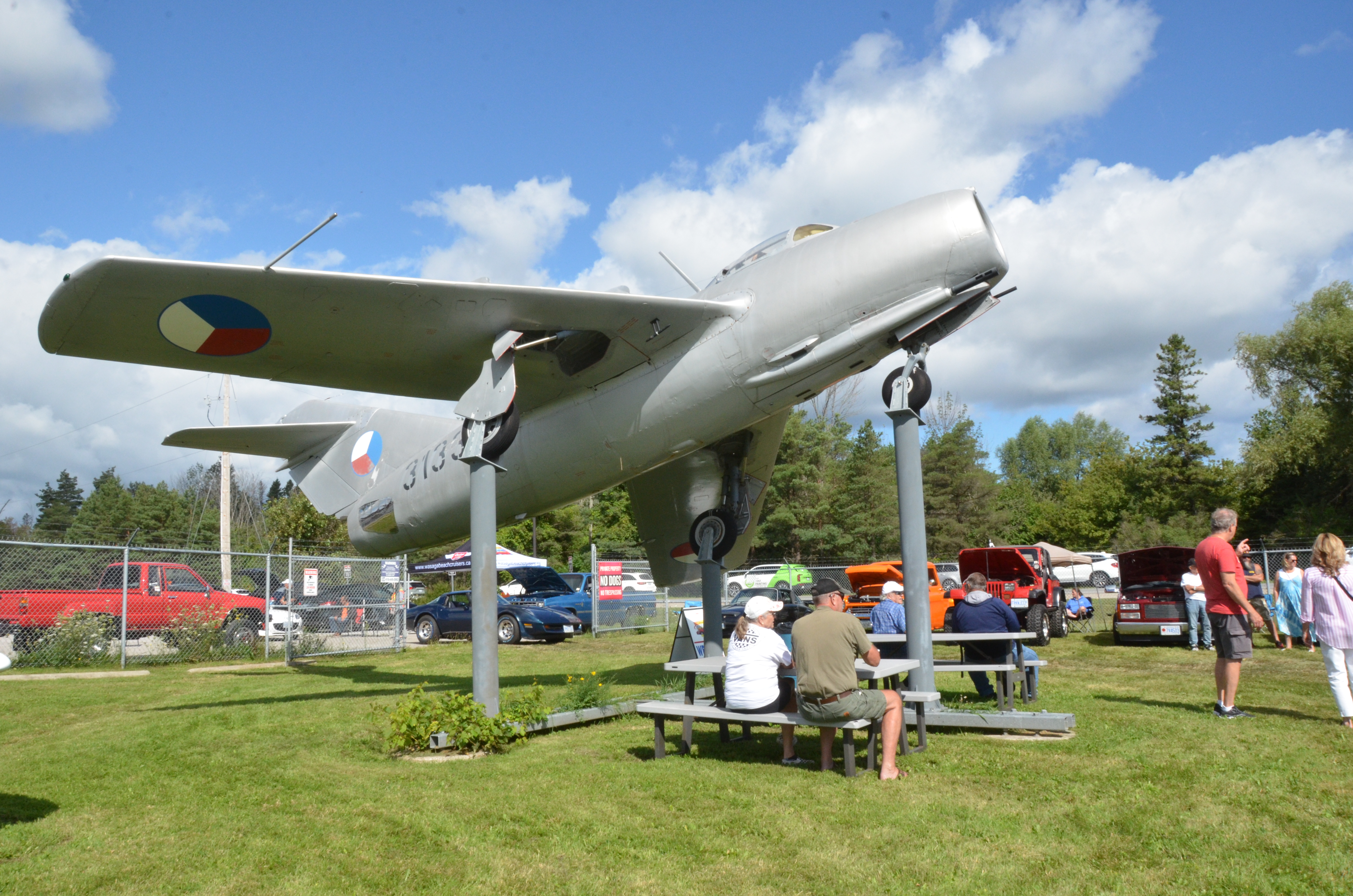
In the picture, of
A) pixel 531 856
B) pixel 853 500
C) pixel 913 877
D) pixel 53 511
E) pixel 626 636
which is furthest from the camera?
pixel 53 511

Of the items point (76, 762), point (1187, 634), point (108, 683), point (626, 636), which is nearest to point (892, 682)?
point (76, 762)

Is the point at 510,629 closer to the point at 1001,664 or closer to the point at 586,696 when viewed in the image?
the point at 586,696

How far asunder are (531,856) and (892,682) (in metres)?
4.66

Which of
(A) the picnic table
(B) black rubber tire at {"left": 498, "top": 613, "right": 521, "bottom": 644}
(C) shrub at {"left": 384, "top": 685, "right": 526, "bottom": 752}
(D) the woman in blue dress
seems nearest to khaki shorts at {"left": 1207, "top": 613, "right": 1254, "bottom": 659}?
(A) the picnic table

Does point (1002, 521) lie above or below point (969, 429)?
below

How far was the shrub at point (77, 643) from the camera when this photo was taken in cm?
1375

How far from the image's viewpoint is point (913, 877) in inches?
151

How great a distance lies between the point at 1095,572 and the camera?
42.2 metres

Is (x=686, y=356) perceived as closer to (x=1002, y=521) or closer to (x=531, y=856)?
(x=531, y=856)

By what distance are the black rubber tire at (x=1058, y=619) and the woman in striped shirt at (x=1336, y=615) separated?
1175cm

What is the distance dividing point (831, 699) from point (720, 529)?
530 centimetres

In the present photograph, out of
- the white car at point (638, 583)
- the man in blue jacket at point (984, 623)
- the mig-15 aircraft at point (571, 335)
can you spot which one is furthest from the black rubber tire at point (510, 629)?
the man in blue jacket at point (984, 623)

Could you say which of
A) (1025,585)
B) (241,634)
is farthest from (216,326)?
(1025,585)

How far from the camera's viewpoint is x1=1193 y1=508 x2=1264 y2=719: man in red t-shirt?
291 inches
